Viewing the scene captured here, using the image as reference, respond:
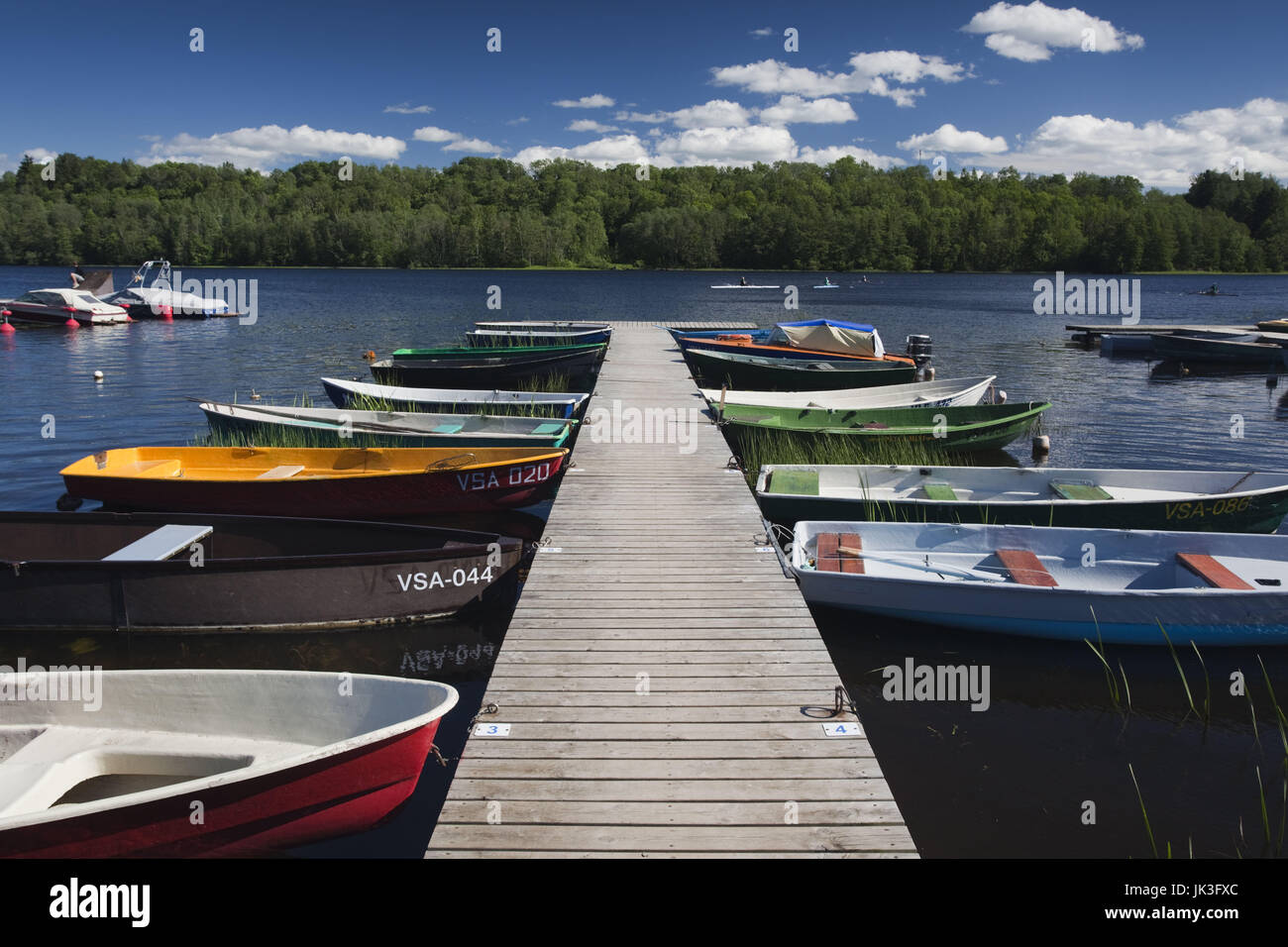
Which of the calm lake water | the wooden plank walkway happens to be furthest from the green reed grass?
the calm lake water

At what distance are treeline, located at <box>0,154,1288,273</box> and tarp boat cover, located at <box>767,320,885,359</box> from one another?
315 feet

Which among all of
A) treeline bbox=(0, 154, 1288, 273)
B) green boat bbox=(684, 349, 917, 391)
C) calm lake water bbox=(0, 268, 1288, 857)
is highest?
treeline bbox=(0, 154, 1288, 273)

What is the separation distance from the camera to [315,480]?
416 inches

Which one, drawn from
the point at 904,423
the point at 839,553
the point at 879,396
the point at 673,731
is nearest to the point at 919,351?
the point at 879,396

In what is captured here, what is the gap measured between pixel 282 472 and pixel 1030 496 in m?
9.29

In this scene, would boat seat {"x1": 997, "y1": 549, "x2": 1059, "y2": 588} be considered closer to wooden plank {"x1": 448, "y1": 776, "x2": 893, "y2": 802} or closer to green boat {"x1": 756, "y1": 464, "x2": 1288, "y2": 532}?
green boat {"x1": 756, "y1": 464, "x2": 1288, "y2": 532}

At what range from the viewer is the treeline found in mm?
108250

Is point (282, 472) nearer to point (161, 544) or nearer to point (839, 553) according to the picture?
point (161, 544)

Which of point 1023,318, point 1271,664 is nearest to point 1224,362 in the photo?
point 1023,318

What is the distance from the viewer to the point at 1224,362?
1149 inches

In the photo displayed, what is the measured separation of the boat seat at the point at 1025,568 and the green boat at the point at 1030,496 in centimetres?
86

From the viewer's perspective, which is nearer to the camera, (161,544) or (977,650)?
(977,650)

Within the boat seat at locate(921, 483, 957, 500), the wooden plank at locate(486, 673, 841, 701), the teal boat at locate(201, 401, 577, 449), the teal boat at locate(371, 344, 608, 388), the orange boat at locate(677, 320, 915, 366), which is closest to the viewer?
the wooden plank at locate(486, 673, 841, 701)
